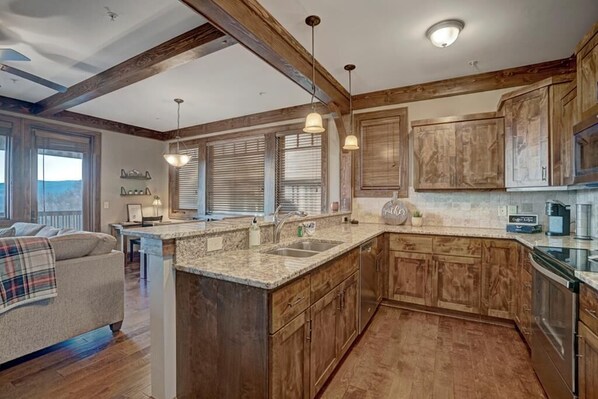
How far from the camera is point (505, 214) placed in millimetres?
3451

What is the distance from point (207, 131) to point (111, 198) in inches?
92.0

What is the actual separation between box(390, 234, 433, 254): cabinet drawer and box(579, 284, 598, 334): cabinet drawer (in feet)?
5.69

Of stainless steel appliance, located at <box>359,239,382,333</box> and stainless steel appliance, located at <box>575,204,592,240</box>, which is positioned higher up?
stainless steel appliance, located at <box>575,204,592,240</box>

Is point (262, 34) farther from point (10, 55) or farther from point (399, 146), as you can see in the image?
point (399, 146)

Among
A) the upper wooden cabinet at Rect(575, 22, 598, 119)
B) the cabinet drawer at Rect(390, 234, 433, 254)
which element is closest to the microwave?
the upper wooden cabinet at Rect(575, 22, 598, 119)

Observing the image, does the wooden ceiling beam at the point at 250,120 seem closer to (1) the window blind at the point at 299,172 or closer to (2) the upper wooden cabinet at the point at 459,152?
(1) the window blind at the point at 299,172

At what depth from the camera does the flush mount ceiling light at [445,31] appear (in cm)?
243

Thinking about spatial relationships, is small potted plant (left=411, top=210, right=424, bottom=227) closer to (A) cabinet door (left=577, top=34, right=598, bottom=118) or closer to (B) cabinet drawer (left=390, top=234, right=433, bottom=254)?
(B) cabinet drawer (left=390, top=234, right=433, bottom=254)

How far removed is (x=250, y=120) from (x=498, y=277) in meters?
4.48

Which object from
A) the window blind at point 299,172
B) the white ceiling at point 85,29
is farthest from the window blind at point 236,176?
the white ceiling at point 85,29

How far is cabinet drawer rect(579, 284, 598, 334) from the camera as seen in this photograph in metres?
1.35

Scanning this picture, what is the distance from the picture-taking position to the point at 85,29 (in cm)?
261

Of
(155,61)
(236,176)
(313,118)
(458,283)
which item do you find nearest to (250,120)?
(236,176)

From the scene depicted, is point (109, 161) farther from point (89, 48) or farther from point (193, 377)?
point (193, 377)
